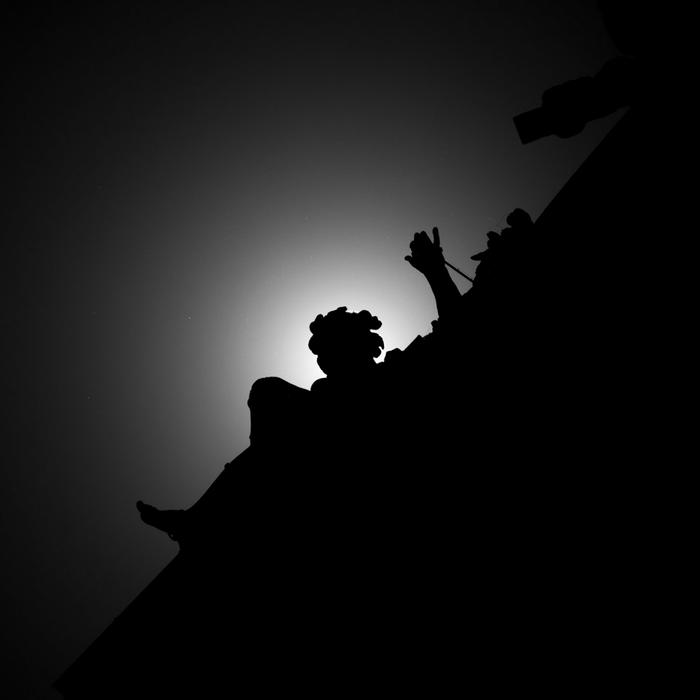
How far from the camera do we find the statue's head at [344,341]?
4973 mm

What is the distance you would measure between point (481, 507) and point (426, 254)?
347 cm

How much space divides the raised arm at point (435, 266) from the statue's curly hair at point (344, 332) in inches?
42.2

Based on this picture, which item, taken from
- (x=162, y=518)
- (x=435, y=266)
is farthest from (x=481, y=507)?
(x=162, y=518)

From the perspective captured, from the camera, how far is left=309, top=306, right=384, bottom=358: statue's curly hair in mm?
5160

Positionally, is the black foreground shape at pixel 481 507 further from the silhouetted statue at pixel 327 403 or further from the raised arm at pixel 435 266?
the raised arm at pixel 435 266

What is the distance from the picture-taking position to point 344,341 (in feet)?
16.8

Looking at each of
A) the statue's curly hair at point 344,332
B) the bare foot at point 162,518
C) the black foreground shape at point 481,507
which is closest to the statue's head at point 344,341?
the statue's curly hair at point 344,332

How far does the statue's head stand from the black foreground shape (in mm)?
1005

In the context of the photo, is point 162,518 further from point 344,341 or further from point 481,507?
point 481,507

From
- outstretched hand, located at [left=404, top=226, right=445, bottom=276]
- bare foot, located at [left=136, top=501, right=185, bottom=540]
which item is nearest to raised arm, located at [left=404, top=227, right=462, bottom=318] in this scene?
outstretched hand, located at [left=404, top=226, right=445, bottom=276]

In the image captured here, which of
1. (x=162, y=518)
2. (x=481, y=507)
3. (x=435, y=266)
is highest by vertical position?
(x=435, y=266)

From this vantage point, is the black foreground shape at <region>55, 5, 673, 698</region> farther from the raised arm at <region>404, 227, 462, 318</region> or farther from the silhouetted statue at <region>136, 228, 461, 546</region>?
the raised arm at <region>404, 227, 462, 318</region>

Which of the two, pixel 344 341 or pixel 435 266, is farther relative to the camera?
pixel 344 341

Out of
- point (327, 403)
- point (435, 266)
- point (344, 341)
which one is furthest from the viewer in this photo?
point (344, 341)
